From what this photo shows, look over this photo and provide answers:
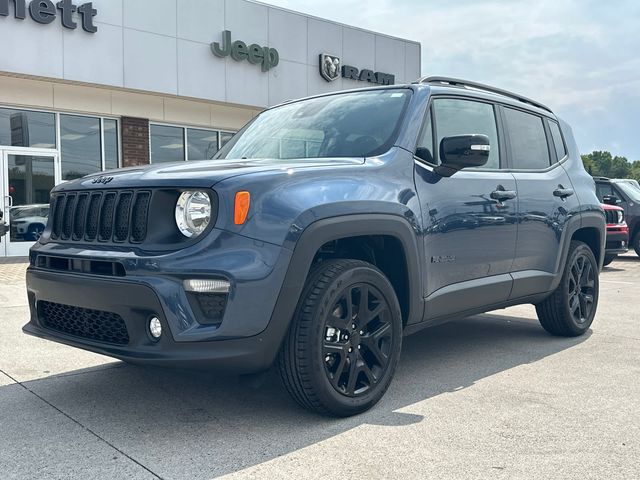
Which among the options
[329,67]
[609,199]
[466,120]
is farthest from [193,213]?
[329,67]

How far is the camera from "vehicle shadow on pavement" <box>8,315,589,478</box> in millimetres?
2916

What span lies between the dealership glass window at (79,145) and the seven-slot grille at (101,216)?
11.1m

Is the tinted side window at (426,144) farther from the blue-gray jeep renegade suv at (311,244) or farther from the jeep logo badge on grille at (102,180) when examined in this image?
the jeep logo badge on grille at (102,180)

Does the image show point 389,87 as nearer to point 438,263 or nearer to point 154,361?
point 438,263

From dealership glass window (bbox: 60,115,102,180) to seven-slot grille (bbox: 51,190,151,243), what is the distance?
1109 centimetres

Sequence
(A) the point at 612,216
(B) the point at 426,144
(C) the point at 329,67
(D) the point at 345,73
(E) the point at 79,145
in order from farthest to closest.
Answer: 1. (D) the point at 345,73
2. (C) the point at 329,67
3. (E) the point at 79,145
4. (A) the point at 612,216
5. (B) the point at 426,144

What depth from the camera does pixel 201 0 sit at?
14734 mm

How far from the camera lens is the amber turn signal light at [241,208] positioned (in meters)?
2.95

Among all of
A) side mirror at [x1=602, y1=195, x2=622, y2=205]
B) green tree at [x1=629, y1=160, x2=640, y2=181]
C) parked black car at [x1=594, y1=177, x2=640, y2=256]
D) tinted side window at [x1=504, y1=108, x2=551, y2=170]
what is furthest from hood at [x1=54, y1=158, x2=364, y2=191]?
green tree at [x1=629, y1=160, x2=640, y2=181]

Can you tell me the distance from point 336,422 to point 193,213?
1.24m

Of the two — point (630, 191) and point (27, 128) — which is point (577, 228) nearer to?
point (630, 191)

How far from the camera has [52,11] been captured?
41.5 ft

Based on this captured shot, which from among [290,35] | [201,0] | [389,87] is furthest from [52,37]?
[389,87]

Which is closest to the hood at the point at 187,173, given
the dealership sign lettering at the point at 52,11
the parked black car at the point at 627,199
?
the dealership sign lettering at the point at 52,11
